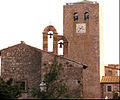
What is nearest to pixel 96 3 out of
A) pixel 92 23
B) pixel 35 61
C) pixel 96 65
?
pixel 92 23

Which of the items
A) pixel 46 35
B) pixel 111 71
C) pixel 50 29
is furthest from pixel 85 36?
pixel 111 71

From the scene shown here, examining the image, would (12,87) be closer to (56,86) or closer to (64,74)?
(56,86)

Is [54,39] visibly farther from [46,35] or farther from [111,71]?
[111,71]

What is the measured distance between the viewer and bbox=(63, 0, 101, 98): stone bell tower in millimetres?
50906

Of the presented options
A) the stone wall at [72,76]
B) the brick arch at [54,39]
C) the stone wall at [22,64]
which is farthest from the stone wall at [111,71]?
the stone wall at [72,76]

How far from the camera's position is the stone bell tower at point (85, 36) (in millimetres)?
50906

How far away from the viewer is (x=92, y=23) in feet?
171

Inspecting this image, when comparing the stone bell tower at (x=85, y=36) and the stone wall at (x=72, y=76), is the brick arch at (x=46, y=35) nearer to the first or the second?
the stone bell tower at (x=85, y=36)

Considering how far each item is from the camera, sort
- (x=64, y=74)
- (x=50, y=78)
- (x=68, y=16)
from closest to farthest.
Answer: (x=50, y=78)
(x=64, y=74)
(x=68, y=16)

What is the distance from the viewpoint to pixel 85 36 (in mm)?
52219

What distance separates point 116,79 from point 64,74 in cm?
1946

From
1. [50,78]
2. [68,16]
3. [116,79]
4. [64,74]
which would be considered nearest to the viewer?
[50,78]

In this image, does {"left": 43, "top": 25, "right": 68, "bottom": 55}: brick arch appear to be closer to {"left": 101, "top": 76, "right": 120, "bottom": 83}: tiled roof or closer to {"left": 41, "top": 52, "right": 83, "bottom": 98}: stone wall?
{"left": 101, "top": 76, "right": 120, "bottom": 83}: tiled roof

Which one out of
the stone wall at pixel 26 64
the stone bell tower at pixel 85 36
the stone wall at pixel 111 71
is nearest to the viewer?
the stone wall at pixel 26 64
